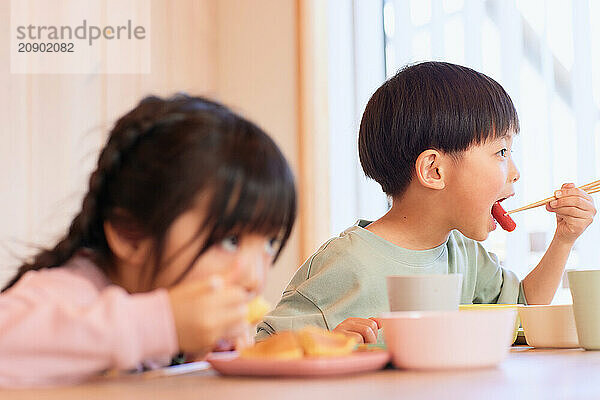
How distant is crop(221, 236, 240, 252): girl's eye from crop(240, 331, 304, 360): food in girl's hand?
10cm

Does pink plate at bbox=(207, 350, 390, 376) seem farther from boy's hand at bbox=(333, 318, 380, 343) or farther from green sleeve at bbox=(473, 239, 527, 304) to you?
green sleeve at bbox=(473, 239, 527, 304)

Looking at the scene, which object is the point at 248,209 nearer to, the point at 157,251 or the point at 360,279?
the point at 157,251

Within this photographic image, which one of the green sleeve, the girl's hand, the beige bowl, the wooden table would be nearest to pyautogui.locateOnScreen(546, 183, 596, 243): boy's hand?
the green sleeve

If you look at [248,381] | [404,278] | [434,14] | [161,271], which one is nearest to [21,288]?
[161,271]

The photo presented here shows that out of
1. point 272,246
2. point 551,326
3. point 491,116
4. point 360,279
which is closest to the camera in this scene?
point 272,246

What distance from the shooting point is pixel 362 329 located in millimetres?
1076

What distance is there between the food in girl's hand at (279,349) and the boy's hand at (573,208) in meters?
0.95

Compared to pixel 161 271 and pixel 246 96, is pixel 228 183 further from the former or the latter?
pixel 246 96

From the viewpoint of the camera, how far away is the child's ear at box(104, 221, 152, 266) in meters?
0.76

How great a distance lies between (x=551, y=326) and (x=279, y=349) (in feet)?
1.58

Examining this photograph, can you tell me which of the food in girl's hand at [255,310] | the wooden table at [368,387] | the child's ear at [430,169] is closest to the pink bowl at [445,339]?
the wooden table at [368,387]

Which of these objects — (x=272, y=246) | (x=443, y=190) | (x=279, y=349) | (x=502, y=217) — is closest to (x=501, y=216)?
(x=502, y=217)

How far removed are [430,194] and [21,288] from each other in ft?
3.30

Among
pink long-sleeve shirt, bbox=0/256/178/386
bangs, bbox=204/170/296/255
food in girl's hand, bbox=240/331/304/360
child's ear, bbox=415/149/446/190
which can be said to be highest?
child's ear, bbox=415/149/446/190
